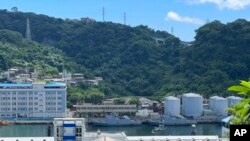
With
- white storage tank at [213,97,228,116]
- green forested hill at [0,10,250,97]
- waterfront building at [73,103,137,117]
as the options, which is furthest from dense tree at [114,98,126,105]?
white storage tank at [213,97,228,116]

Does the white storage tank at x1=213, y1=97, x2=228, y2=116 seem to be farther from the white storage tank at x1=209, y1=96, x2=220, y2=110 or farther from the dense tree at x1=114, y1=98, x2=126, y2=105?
the dense tree at x1=114, y1=98, x2=126, y2=105

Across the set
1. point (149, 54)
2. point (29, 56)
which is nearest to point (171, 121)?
point (29, 56)

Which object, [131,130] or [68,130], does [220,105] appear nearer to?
[131,130]

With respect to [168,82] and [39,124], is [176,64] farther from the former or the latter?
[39,124]

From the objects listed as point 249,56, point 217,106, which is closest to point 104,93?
point 217,106

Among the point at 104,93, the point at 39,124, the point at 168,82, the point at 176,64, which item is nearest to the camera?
the point at 39,124

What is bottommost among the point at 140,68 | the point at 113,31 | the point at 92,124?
the point at 92,124
